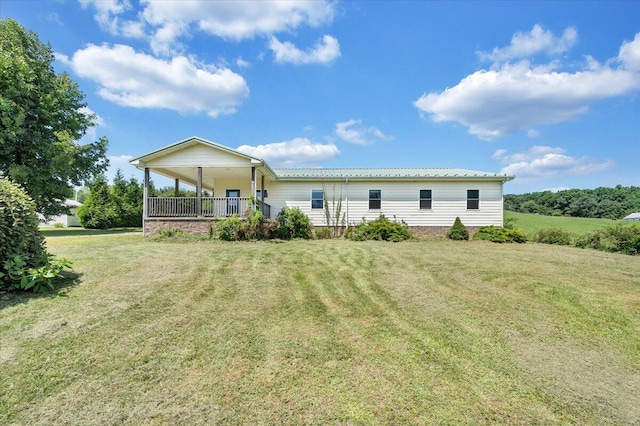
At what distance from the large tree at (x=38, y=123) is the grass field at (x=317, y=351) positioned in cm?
1782

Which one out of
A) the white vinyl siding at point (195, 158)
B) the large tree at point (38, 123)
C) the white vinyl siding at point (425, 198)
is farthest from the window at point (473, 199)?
the large tree at point (38, 123)

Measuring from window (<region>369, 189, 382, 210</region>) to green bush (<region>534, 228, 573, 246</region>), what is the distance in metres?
7.97

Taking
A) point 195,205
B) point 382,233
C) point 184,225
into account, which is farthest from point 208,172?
point 382,233

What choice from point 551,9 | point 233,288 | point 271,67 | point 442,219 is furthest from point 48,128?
point 551,9

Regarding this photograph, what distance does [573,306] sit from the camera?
210 inches

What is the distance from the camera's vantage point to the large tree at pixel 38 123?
1847cm

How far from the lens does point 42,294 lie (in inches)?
197

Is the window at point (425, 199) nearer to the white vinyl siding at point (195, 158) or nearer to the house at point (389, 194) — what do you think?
the house at point (389, 194)

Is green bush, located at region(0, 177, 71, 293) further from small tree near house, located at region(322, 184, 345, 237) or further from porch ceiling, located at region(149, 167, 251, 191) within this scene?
small tree near house, located at region(322, 184, 345, 237)

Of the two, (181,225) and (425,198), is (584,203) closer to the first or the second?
(425,198)

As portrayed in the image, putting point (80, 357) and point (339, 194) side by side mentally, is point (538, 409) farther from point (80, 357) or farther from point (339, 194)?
point (339, 194)

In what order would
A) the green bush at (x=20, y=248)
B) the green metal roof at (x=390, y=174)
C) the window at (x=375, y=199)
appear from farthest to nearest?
1. the window at (x=375, y=199)
2. the green metal roof at (x=390, y=174)
3. the green bush at (x=20, y=248)

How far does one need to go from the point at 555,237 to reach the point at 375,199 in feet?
29.1

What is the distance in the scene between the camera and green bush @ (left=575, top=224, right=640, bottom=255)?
1238 cm
